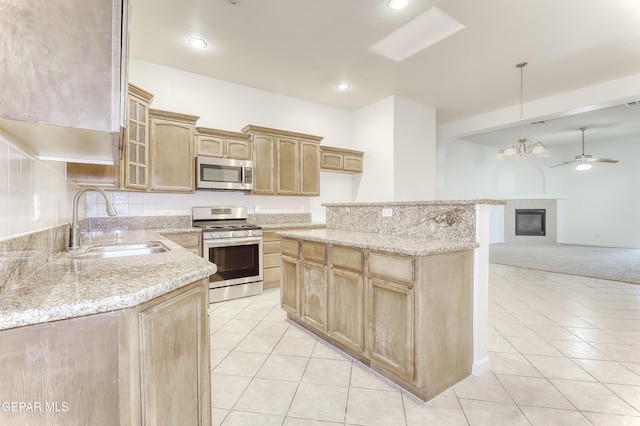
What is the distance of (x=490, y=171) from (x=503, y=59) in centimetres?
544

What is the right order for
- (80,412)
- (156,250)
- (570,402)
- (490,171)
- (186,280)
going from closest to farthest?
(80,412)
(186,280)
(570,402)
(156,250)
(490,171)

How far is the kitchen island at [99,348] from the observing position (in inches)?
27.9

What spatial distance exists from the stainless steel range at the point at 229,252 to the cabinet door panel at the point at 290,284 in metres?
0.95

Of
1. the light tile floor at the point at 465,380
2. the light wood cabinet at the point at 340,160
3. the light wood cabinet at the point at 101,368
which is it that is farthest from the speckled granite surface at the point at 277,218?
the light wood cabinet at the point at 101,368

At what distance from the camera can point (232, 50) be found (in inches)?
129

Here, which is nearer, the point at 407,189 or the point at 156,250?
the point at 156,250

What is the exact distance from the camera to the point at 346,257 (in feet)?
6.95

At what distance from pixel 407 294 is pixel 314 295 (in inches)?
38.9

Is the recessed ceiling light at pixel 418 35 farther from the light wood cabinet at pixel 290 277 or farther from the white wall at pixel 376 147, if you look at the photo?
the light wood cabinet at pixel 290 277

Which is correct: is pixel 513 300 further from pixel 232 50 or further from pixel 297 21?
pixel 232 50

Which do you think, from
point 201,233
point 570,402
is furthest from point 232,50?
point 570,402

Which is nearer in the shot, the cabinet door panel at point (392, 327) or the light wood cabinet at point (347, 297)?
the cabinet door panel at point (392, 327)

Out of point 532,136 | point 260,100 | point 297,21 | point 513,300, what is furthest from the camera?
point 532,136

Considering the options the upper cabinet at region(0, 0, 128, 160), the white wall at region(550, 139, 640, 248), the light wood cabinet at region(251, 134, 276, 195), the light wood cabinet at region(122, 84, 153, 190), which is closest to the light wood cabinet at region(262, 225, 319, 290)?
the light wood cabinet at region(251, 134, 276, 195)
